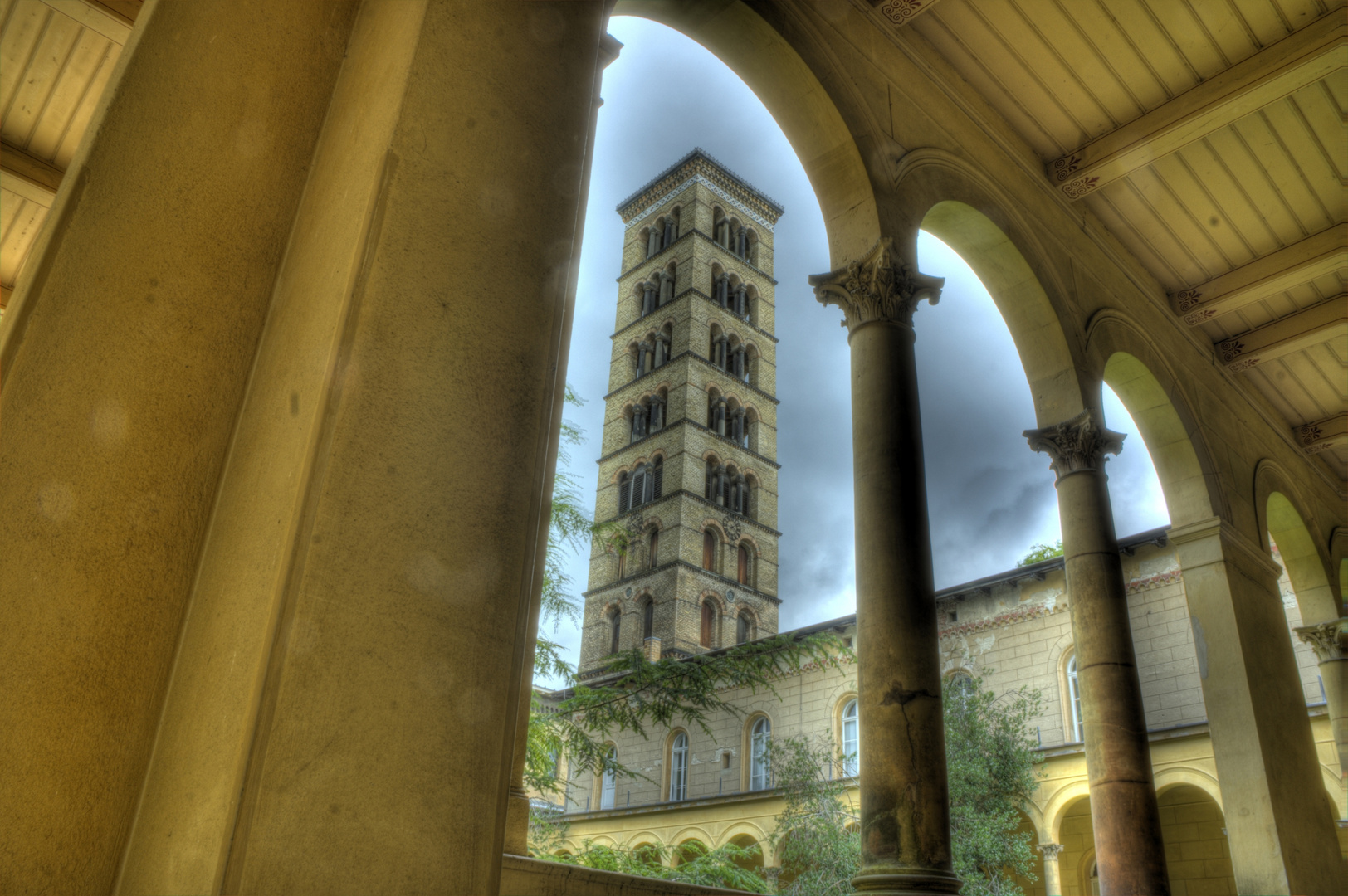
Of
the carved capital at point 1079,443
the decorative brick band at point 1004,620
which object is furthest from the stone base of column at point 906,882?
the decorative brick band at point 1004,620

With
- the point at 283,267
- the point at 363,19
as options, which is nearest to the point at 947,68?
the point at 363,19

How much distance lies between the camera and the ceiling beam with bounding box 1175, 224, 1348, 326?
26.1 feet

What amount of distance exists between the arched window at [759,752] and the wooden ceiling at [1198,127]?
1564 cm

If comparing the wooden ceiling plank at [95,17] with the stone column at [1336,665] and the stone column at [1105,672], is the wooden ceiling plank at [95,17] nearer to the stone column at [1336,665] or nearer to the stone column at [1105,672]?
the stone column at [1105,672]

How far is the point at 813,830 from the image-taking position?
530 inches

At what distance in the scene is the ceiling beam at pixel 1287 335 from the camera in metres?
8.94

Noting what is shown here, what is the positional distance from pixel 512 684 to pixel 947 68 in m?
6.32

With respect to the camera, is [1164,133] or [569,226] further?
[1164,133]

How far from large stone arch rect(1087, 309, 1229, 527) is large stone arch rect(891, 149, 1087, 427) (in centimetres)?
119

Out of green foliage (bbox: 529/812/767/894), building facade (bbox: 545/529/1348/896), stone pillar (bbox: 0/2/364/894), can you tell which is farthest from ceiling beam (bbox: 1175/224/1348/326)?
stone pillar (bbox: 0/2/364/894)

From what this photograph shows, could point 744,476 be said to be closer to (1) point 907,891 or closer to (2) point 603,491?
(2) point 603,491

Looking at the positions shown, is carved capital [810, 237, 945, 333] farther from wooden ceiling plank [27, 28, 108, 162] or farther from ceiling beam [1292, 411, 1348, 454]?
ceiling beam [1292, 411, 1348, 454]

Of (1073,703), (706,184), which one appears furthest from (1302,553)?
(706,184)

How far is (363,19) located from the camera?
93.3 inches
